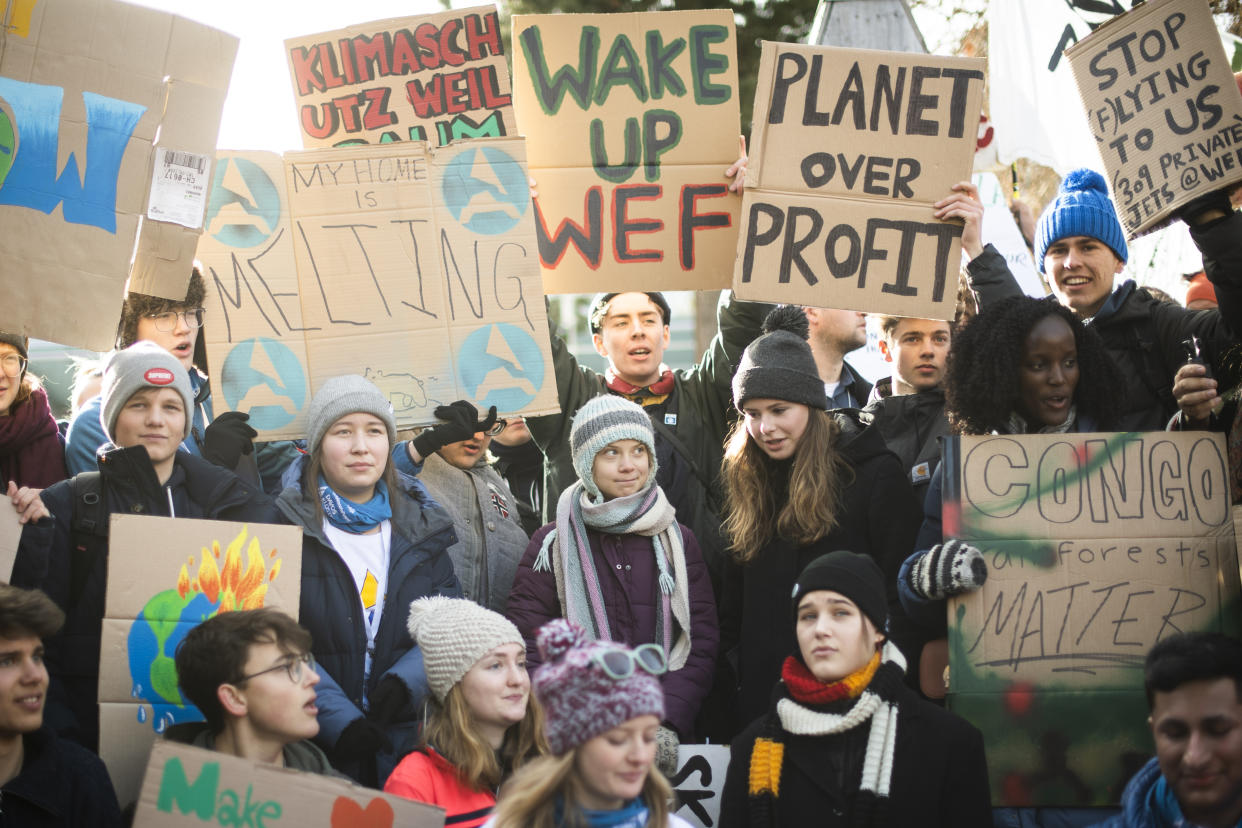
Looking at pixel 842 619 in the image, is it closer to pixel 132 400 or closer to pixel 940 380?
pixel 940 380

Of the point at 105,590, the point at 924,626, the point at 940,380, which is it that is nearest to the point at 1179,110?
the point at 940,380

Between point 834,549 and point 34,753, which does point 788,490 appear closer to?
point 834,549

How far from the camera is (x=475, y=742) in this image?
11.7ft

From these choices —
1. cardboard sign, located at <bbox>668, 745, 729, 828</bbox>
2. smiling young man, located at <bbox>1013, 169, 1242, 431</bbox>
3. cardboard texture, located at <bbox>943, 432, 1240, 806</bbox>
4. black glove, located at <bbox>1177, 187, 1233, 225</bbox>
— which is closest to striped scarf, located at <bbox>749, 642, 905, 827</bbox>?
cardboard texture, located at <bbox>943, 432, 1240, 806</bbox>

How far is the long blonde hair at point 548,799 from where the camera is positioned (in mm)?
2904

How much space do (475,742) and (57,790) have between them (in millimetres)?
1116

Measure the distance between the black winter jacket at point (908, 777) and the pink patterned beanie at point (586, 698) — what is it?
623mm

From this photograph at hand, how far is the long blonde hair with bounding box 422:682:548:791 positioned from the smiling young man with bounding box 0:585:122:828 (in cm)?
90

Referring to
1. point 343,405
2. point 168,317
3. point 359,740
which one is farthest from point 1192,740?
point 168,317

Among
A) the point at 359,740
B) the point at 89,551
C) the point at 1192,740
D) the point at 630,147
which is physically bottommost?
the point at 359,740

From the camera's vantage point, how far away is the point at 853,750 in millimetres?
3348

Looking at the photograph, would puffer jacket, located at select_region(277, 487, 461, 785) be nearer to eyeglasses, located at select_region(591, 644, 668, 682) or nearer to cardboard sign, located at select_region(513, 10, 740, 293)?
eyeglasses, located at select_region(591, 644, 668, 682)

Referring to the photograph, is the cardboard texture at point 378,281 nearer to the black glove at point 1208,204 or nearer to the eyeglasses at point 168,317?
the eyeglasses at point 168,317

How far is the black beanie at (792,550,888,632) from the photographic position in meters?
3.43
